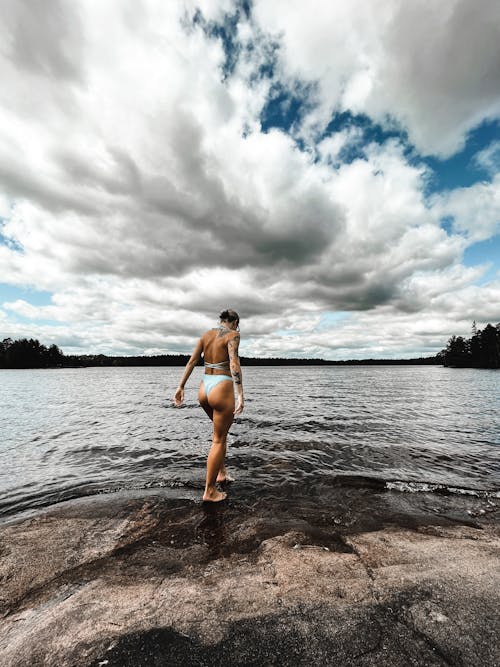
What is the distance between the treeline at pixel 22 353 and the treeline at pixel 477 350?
24245cm

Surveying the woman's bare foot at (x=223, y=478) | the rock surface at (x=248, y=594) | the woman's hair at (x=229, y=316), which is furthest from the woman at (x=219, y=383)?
the rock surface at (x=248, y=594)

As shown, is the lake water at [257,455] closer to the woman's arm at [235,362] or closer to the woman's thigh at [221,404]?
the woman's thigh at [221,404]

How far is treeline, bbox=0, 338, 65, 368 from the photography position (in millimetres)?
170275

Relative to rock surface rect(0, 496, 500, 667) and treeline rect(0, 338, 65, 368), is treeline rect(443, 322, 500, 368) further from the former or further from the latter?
treeline rect(0, 338, 65, 368)

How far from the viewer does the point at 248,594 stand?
10.8 feet

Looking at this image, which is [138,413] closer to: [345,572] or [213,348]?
[213,348]

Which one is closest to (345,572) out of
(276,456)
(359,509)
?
(359,509)

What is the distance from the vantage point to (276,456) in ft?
35.2

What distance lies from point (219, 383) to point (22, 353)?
21078 centimetres

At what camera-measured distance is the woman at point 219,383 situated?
645 cm

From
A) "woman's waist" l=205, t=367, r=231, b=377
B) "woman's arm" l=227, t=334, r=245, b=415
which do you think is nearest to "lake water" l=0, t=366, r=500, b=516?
"woman's arm" l=227, t=334, r=245, b=415


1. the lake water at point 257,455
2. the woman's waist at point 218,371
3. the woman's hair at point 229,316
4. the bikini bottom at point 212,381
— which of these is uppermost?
the woman's hair at point 229,316

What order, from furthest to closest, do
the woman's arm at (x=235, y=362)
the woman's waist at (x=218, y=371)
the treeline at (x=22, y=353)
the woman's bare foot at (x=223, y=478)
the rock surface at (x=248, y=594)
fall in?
the treeline at (x=22, y=353), the woman's bare foot at (x=223, y=478), the woman's waist at (x=218, y=371), the woman's arm at (x=235, y=362), the rock surface at (x=248, y=594)

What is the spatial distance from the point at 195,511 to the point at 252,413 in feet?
50.6
